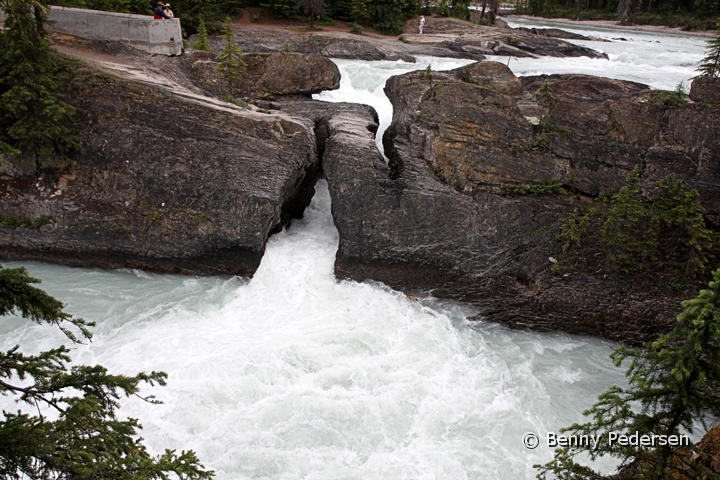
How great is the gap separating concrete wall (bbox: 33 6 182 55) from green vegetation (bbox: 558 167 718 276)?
16936mm

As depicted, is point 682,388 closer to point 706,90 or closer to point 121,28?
point 706,90

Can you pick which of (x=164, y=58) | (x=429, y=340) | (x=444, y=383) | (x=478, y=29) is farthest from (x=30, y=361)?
(x=478, y=29)

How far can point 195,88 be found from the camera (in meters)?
19.6

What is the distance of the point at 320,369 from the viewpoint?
1203 centimetres

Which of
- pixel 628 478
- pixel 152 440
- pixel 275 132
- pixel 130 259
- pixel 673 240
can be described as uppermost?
pixel 275 132

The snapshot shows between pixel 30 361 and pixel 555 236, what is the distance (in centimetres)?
1349

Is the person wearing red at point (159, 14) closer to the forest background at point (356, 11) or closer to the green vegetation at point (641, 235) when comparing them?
the forest background at point (356, 11)

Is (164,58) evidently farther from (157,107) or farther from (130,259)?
(130,259)

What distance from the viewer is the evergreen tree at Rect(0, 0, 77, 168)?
14062 millimetres

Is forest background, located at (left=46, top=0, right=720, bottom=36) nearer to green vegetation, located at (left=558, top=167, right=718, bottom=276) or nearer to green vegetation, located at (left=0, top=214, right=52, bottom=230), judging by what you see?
green vegetation, located at (left=558, top=167, right=718, bottom=276)

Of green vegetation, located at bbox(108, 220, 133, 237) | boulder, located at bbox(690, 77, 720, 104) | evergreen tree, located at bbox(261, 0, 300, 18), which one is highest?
evergreen tree, located at bbox(261, 0, 300, 18)

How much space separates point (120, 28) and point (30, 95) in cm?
726

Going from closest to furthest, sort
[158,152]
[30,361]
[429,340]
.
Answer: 1. [30,361]
2. [429,340]
3. [158,152]

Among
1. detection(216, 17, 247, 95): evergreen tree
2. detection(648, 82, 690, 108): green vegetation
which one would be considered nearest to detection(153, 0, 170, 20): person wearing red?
detection(216, 17, 247, 95): evergreen tree
